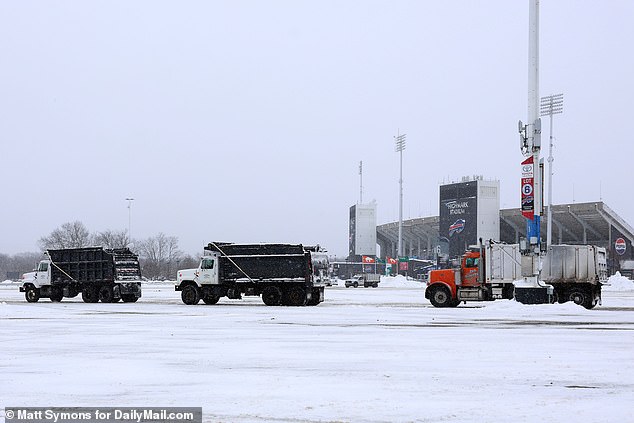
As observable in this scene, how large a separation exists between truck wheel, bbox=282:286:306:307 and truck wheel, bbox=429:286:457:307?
19.9 ft

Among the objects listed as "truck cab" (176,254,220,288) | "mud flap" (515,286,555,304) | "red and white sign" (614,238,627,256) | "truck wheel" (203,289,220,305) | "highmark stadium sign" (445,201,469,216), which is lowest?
"truck wheel" (203,289,220,305)

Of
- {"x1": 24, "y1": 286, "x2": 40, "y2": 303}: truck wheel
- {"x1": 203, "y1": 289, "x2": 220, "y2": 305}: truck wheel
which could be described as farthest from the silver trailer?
{"x1": 24, "y1": 286, "x2": 40, "y2": 303}: truck wheel

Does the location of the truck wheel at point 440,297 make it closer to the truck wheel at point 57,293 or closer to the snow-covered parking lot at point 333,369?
the snow-covered parking lot at point 333,369

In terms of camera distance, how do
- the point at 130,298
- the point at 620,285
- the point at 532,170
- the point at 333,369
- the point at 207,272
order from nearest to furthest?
the point at 333,369 < the point at 532,170 < the point at 207,272 < the point at 130,298 < the point at 620,285

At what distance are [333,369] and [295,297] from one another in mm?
25090

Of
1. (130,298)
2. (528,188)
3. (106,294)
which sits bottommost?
(130,298)

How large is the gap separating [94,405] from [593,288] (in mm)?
30763

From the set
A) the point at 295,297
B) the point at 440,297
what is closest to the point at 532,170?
the point at 440,297

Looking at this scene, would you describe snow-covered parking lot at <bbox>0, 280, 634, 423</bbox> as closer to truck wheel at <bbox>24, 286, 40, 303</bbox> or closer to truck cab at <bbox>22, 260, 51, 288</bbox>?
truck cab at <bbox>22, 260, 51, 288</bbox>

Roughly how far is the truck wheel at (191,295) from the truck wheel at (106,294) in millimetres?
5931

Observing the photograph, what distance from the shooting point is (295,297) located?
39031 millimetres

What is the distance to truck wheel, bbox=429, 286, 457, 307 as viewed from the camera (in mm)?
37781

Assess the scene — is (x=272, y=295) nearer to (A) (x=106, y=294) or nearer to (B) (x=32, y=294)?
(A) (x=106, y=294)

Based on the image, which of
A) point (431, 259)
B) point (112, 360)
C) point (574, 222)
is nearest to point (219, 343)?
point (112, 360)
